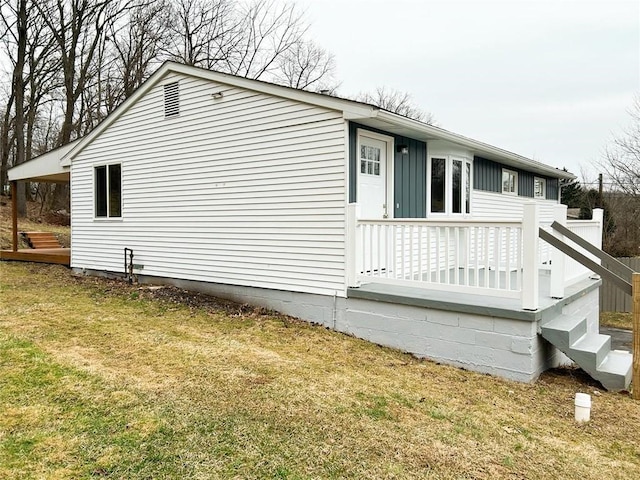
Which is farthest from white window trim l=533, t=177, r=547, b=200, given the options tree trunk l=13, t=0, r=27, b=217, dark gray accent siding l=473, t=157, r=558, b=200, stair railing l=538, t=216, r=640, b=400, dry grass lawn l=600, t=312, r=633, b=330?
tree trunk l=13, t=0, r=27, b=217

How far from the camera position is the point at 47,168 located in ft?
37.7

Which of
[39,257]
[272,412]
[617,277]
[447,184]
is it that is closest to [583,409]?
[617,277]

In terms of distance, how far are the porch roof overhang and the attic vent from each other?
352cm

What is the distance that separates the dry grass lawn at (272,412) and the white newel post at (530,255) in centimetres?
87

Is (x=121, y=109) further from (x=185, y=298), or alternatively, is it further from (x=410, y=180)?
(x=410, y=180)

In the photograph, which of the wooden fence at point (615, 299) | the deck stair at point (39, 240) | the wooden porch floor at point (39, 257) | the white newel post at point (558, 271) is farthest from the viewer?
the deck stair at point (39, 240)

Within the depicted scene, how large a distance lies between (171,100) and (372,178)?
4.05m

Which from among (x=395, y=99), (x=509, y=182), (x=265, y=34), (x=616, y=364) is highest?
(x=265, y=34)

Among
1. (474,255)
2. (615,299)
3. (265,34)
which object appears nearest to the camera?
(474,255)

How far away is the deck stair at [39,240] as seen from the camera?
14.8m

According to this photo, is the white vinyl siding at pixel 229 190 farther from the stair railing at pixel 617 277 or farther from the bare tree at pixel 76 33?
the bare tree at pixel 76 33

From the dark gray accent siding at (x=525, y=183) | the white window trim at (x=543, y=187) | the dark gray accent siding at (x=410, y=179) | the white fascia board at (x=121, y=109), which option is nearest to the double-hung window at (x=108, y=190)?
the white fascia board at (x=121, y=109)

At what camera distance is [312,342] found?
5488 millimetres

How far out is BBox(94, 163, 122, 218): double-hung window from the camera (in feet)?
31.3
